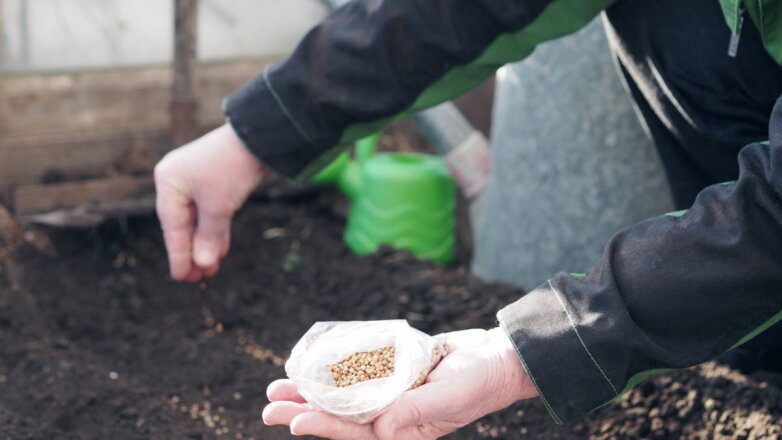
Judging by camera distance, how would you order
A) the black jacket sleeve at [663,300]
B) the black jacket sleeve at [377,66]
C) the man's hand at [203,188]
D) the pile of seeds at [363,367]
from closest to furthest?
the black jacket sleeve at [663,300]
the pile of seeds at [363,367]
the black jacket sleeve at [377,66]
the man's hand at [203,188]

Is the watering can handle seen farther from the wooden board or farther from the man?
the man

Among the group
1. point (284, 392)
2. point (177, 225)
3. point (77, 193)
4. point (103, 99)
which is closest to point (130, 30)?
point (103, 99)

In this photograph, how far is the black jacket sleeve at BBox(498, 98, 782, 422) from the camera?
1050 mm

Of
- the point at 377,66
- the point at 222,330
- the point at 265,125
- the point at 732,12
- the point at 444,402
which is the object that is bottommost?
the point at 222,330

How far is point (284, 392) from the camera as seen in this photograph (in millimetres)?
1215

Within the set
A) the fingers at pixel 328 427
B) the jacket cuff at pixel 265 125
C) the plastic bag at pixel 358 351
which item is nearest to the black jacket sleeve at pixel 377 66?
the jacket cuff at pixel 265 125

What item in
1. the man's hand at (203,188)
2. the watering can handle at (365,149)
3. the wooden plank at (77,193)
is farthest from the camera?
the watering can handle at (365,149)

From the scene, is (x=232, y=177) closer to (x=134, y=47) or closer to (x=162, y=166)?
(x=162, y=166)

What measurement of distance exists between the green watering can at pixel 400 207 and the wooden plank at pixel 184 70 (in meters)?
0.39

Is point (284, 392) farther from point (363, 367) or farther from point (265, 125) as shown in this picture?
point (265, 125)

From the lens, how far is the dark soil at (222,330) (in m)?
1.53

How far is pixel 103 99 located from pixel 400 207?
890 millimetres

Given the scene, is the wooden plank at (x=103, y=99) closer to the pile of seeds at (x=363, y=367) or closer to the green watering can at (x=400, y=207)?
the green watering can at (x=400, y=207)

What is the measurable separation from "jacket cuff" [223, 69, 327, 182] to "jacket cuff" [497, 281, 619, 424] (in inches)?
→ 22.7
